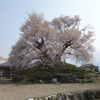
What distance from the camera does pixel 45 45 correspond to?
13.8 metres

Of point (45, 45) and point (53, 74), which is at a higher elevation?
point (45, 45)

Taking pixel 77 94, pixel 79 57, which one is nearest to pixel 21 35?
pixel 79 57

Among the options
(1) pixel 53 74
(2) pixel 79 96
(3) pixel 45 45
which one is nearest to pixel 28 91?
(2) pixel 79 96

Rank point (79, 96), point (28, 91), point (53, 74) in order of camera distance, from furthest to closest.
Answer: point (53, 74)
point (28, 91)
point (79, 96)

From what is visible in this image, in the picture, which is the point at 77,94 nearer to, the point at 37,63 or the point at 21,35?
the point at 37,63

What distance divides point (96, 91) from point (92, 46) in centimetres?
945

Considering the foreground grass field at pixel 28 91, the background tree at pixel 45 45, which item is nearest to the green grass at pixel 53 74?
the background tree at pixel 45 45

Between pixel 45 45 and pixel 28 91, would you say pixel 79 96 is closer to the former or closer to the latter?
pixel 28 91

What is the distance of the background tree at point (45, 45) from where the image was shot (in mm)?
13242

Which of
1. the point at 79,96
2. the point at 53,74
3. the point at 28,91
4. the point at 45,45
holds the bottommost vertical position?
the point at 79,96

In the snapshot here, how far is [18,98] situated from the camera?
5.73 m

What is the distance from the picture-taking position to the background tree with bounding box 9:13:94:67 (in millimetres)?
13242

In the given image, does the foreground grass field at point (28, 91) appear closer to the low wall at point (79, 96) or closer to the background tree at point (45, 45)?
the low wall at point (79, 96)

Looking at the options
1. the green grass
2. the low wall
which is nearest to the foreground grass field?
the low wall
